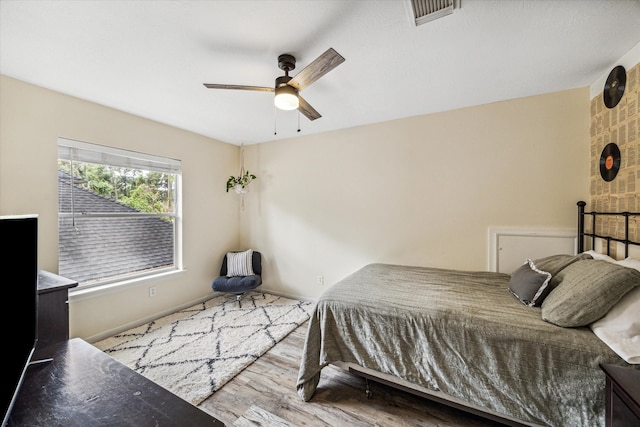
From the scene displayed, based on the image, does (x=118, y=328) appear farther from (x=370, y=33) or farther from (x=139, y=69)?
(x=370, y=33)

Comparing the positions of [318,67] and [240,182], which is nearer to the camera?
[318,67]

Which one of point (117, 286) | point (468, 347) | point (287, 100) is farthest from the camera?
point (117, 286)

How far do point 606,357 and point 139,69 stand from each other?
11.3ft

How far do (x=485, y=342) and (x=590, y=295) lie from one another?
0.60 metres

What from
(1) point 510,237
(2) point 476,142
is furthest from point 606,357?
(2) point 476,142

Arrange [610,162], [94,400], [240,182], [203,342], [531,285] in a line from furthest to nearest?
1. [240,182]
2. [203,342]
3. [610,162]
4. [531,285]
5. [94,400]

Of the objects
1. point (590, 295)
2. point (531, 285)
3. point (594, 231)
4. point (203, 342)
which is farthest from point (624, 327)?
point (203, 342)

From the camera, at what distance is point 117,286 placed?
2.76 metres

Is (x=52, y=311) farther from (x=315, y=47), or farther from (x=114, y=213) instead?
(x=315, y=47)

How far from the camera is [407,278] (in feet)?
7.98

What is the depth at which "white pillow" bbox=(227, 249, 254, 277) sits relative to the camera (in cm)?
377

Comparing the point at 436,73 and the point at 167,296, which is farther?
the point at 167,296

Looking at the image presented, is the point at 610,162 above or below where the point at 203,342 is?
above

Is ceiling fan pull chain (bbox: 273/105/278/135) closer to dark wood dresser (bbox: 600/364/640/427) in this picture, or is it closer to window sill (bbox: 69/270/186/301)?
window sill (bbox: 69/270/186/301)
